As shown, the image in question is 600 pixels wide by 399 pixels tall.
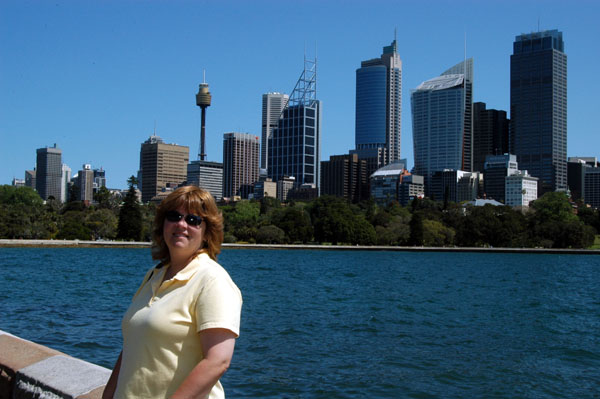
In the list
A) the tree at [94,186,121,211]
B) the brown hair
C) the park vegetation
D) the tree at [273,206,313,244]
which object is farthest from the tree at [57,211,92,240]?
the brown hair

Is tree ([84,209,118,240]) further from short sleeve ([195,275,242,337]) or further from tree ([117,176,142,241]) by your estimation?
short sleeve ([195,275,242,337])

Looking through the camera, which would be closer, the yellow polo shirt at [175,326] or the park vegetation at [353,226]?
the yellow polo shirt at [175,326]

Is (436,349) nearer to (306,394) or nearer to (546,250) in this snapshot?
(306,394)

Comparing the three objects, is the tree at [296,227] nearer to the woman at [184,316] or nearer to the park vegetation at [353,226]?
the park vegetation at [353,226]

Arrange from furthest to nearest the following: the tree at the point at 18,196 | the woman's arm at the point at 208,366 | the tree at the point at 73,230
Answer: the tree at the point at 18,196, the tree at the point at 73,230, the woman's arm at the point at 208,366

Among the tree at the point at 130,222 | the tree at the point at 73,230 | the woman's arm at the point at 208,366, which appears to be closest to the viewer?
the woman's arm at the point at 208,366

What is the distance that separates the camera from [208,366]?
2799mm

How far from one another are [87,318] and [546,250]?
89735 mm

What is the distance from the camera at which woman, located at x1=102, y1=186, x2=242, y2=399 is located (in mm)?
2820

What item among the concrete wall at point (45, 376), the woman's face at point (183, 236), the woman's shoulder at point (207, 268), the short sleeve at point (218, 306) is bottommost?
the concrete wall at point (45, 376)

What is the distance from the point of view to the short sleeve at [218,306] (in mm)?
Answer: 2803

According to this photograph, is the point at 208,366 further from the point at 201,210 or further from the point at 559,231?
the point at 559,231

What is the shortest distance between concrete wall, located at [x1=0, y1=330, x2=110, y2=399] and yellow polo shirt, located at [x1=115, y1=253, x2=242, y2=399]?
5.57 feet

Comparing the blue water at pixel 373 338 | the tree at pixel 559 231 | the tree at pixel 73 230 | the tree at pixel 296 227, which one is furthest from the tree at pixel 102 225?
the tree at pixel 559 231
